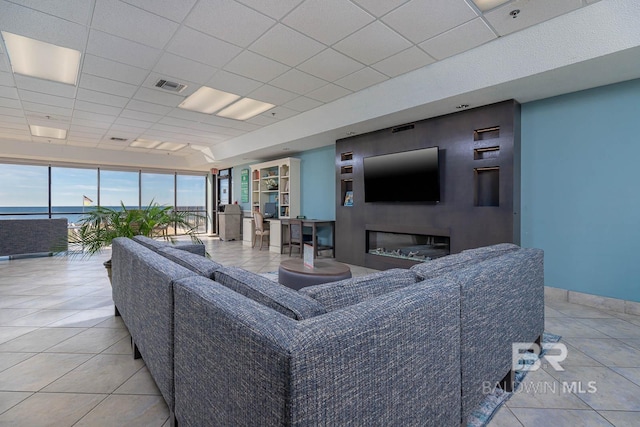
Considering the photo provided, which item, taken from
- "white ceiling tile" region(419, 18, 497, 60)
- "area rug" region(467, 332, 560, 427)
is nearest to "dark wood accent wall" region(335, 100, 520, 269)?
"white ceiling tile" region(419, 18, 497, 60)

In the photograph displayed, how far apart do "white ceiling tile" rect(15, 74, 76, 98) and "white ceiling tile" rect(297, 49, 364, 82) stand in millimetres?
3425

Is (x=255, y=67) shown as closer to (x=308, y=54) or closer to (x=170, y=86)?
(x=308, y=54)

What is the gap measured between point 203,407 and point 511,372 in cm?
172

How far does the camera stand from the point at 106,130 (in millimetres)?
6531

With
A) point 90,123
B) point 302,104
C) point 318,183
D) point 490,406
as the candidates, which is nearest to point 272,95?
point 302,104

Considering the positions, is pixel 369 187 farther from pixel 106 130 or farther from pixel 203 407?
pixel 106 130

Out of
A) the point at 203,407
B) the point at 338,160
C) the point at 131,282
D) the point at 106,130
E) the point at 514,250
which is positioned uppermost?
the point at 106,130

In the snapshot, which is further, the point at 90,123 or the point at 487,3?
the point at 90,123

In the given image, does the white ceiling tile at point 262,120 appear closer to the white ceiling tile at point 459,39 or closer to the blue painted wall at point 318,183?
the blue painted wall at point 318,183

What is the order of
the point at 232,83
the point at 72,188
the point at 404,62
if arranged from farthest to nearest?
the point at 72,188, the point at 232,83, the point at 404,62

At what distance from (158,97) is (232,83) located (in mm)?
1383

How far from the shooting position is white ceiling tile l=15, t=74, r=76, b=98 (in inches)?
157

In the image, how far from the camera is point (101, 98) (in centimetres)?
462

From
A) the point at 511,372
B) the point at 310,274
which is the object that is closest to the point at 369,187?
the point at 310,274
